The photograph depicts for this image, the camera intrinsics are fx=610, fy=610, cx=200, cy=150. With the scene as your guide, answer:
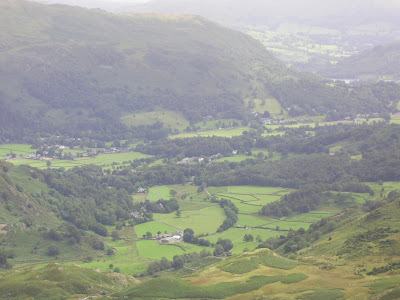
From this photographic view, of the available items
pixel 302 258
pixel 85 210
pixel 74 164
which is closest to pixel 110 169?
pixel 74 164

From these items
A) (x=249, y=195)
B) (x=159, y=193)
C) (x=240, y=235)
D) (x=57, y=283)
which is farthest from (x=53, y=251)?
(x=249, y=195)

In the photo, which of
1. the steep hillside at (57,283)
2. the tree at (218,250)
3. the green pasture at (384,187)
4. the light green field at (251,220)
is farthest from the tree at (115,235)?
the green pasture at (384,187)

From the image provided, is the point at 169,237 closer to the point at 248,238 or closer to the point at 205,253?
the point at 248,238

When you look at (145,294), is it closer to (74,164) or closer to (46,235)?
(46,235)

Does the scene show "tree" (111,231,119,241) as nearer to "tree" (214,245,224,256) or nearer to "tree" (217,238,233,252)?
"tree" (217,238,233,252)

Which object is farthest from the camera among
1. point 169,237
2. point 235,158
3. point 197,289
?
point 235,158

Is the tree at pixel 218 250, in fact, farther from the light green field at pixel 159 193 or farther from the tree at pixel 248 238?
the light green field at pixel 159 193
